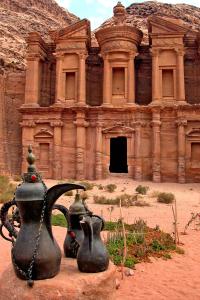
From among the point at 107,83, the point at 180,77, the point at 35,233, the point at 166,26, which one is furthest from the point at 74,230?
the point at 166,26

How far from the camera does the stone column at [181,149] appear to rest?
21.8 metres

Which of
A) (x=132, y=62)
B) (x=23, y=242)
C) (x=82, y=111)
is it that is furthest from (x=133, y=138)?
(x=23, y=242)

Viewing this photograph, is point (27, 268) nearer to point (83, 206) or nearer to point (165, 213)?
point (83, 206)

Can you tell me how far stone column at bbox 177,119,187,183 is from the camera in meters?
21.8

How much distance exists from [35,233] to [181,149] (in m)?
19.5

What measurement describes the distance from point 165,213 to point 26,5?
128 feet

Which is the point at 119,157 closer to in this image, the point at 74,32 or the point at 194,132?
the point at 194,132

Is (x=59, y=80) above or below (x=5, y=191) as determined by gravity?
above

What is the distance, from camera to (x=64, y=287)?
3.38 metres

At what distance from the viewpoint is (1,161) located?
23.9 metres

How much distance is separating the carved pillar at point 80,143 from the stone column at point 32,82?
340 centimetres

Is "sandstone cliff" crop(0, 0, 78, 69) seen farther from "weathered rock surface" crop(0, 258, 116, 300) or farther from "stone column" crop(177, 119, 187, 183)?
"weathered rock surface" crop(0, 258, 116, 300)

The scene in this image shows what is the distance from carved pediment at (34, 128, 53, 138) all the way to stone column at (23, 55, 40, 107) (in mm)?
1830

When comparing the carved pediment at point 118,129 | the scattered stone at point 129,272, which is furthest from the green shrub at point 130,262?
the carved pediment at point 118,129
